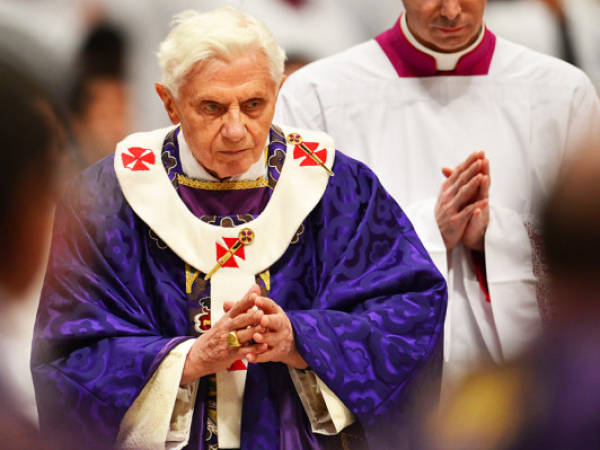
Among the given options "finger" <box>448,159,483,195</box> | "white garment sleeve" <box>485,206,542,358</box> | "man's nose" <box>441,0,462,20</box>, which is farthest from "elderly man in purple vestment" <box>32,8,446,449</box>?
"man's nose" <box>441,0,462,20</box>

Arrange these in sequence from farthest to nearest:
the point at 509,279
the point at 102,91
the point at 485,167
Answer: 1. the point at 102,91
2. the point at 509,279
3. the point at 485,167

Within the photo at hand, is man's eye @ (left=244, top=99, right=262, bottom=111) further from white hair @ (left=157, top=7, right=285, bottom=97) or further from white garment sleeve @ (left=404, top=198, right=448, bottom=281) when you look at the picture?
white garment sleeve @ (left=404, top=198, right=448, bottom=281)

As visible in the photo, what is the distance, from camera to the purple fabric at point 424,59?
4.70 meters

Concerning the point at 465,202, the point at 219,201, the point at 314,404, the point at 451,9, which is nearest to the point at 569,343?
the point at 314,404

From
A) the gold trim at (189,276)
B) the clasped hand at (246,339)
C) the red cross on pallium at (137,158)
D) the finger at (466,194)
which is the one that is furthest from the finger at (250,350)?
the finger at (466,194)

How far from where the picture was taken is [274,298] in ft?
11.9

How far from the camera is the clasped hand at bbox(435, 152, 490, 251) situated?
13.8ft

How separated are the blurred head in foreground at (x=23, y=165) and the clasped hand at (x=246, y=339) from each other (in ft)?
2.38

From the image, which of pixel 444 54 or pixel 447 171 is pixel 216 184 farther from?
pixel 444 54

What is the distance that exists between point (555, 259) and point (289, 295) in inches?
71.1

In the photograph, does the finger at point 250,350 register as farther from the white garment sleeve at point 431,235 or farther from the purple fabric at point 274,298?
the white garment sleeve at point 431,235

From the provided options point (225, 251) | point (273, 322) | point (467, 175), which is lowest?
point (273, 322)

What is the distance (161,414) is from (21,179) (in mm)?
1278

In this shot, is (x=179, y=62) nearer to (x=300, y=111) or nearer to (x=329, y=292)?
(x=329, y=292)
